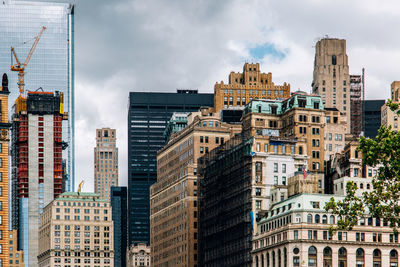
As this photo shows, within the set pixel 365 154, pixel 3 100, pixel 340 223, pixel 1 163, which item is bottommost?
pixel 340 223

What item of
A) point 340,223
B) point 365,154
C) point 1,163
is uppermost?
point 1,163

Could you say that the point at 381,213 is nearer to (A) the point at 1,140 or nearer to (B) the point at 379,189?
(B) the point at 379,189

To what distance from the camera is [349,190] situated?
94375mm

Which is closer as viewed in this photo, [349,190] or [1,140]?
[349,190]

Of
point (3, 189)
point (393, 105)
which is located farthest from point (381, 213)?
point (3, 189)

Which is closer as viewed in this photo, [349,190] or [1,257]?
[349,190]

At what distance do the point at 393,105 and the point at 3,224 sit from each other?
94.7 metres

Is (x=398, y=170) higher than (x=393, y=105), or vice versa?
(x=393, y=105)

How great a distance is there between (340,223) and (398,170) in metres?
7.65

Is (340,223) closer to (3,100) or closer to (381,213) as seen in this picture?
(381,213)

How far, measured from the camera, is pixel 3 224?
171m

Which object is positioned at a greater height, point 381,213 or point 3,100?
point 3,100

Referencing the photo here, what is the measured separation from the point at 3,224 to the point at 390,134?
9440 cm

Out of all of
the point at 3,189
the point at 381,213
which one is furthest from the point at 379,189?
the point at 3,189
